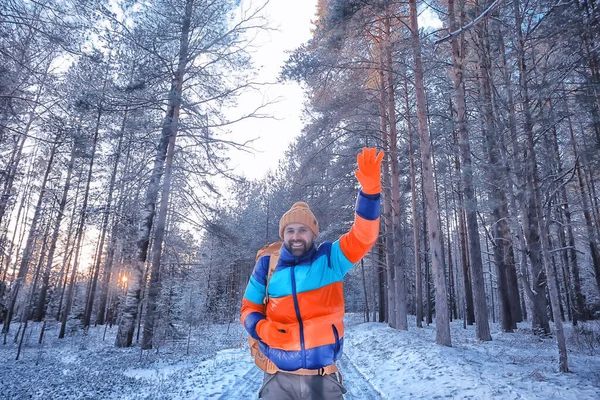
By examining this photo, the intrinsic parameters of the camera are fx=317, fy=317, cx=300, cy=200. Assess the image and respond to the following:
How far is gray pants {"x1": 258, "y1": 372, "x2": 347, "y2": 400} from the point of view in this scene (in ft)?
7.20

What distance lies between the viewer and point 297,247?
97.3 inches

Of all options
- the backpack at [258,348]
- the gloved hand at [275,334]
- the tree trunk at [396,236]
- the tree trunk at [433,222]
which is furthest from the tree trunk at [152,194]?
the gloved hand at [275,334]

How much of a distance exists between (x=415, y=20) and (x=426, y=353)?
9.41 m

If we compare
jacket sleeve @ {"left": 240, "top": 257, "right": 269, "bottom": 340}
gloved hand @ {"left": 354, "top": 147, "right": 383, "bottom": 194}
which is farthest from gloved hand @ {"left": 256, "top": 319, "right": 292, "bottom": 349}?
gloved hand @ {"left": 354, "top": 147, "right": 383, "bottom": 194}

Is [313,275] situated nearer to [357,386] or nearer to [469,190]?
[357,386]

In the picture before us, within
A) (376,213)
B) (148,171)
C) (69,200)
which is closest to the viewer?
(376,213)

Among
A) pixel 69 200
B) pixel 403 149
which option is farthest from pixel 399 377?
pixel 69 200

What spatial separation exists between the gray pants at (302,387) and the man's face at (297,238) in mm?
872

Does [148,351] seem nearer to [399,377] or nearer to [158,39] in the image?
[399,377]

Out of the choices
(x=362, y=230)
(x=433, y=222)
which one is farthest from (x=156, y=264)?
(x=362, y=230)

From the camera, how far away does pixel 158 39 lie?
10594mm

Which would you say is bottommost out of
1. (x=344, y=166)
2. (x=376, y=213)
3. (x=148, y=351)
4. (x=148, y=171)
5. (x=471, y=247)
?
(x=148, y=351)

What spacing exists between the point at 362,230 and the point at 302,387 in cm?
118

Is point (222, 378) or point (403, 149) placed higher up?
point (403, 149)
